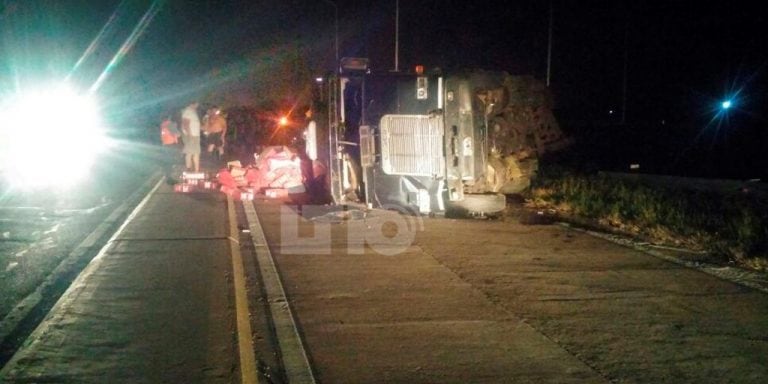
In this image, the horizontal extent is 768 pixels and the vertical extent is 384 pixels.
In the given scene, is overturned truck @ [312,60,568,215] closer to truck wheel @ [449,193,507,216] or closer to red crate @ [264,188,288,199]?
truck wheel @ [449,193,507,216]

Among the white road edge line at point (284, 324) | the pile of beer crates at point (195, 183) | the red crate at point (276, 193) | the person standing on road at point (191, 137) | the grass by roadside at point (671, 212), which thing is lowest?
the white road edge line at point (284, 324)

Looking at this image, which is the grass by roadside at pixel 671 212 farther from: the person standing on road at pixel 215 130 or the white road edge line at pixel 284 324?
the person standing on road at pixel 215 130

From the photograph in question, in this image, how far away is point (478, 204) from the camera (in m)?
12.5

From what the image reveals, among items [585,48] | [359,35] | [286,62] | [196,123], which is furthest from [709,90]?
[196,123]

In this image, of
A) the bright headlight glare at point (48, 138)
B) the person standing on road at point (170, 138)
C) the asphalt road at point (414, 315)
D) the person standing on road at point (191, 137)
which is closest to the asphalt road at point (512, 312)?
the asphalt road at point (414, 315)

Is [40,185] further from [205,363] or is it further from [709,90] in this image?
[709,90]

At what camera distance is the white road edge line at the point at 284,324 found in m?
5.79

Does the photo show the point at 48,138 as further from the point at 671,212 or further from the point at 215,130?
the point at 671,212

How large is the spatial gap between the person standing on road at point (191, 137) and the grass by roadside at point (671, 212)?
8.47 meters

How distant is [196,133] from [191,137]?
0.50 feet

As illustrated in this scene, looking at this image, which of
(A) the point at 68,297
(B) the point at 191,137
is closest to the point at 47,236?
(A) the point at 68,297

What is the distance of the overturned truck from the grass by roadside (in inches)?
63.0

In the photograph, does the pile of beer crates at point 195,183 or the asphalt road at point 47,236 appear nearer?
the asphalt road at point 47,236

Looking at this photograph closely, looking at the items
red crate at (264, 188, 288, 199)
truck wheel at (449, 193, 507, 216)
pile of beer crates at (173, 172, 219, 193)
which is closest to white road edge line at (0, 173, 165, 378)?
red crate at (264, 188, 288, 199)
